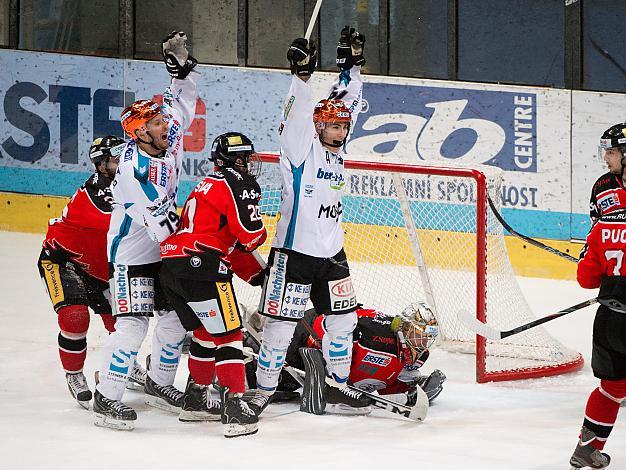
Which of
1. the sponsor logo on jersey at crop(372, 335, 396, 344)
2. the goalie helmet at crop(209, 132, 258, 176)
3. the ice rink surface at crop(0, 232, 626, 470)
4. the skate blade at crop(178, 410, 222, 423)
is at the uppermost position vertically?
the goalie helmet at crop(209, 132, 258, 176)

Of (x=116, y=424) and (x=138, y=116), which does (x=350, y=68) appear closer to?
(x=138, y=116)

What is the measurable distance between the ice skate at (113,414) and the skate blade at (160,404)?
0.32 meters

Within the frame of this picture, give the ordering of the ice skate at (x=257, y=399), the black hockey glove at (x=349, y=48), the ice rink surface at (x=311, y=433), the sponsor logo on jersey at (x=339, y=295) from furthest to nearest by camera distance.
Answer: the black hockey glove at (x=349, y=48) < the sponsor logo on jersey at (x=339, y=295) < the ice skate at (x=257, y=399) < the ice rink surface at (x=311, y=433)

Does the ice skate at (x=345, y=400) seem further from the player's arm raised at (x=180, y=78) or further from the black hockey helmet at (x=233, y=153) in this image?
the player's arm raised at (x=180, y=78)

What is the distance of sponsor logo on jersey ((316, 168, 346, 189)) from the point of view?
4.69 m

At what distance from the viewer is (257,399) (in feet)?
15.3

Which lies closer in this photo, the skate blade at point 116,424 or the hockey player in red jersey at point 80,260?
the skate blade at point 116,424

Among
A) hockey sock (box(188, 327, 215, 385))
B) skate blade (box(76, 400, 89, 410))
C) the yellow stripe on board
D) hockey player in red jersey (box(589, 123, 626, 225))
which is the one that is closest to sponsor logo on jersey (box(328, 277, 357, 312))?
hockey sock (box(188, 327, 215, 385))

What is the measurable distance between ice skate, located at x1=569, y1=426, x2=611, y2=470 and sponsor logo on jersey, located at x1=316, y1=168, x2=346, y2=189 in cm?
144

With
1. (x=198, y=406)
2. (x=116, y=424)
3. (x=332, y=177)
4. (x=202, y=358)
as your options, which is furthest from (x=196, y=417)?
(x=332, y=177)

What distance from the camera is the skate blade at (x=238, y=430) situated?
439 centimetres

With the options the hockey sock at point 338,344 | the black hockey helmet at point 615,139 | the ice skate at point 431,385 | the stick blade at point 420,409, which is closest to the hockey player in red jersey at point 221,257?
the hockey sock at point 338,344

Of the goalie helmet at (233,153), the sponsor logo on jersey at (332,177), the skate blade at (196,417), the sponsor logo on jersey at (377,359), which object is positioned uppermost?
the goalie helmet at (233,153)

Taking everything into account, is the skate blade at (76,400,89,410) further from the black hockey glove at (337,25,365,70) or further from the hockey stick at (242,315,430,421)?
the black hockey glove at (337,25,365,70)
